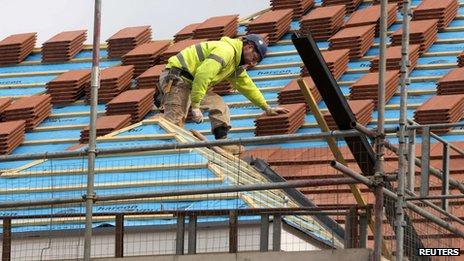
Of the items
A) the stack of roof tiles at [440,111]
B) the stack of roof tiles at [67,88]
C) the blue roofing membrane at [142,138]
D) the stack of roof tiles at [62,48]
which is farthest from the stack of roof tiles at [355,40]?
the stack of roof tiles at [62,48]

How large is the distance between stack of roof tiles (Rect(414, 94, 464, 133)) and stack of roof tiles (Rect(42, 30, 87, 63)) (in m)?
8.05

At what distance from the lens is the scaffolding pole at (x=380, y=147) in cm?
1587

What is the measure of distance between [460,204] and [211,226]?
340 centimetres

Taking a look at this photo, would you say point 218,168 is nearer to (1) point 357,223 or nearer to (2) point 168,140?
(2) point 168,140

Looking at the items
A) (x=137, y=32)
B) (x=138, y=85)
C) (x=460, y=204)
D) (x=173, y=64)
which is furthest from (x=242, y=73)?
(x=137, y=32)

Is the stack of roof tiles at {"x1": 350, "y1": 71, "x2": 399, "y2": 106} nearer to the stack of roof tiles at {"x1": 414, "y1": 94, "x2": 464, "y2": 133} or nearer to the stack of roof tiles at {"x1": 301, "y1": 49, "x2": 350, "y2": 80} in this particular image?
the stack of roof tiles at {"x1": 301, "y1": 49, "x2": 350, "y2": 80}

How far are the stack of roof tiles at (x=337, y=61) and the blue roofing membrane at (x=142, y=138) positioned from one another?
13 centimetres

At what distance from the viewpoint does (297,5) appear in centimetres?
2809

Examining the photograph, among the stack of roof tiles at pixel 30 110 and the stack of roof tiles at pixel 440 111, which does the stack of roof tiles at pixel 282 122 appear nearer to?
the stack of roof tiles at pixel 440 111

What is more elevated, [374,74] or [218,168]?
[374,74]

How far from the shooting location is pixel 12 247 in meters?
18.2

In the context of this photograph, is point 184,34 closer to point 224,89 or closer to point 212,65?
point 224,89

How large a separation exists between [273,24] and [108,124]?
12.9ft

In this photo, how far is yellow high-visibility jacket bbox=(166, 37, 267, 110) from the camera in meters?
19.8
